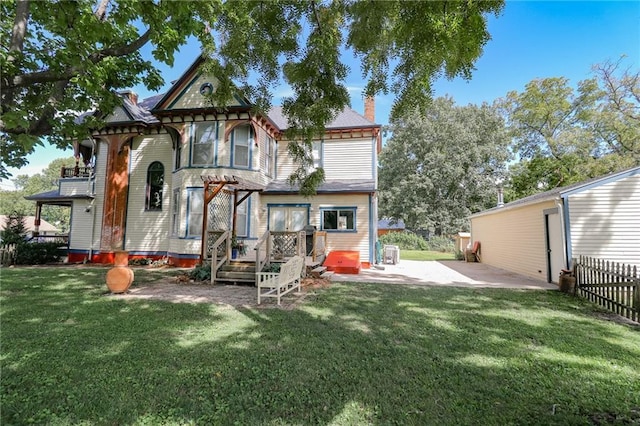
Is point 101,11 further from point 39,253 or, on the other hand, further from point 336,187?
point 39,253

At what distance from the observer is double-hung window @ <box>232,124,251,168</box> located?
42.4 feet

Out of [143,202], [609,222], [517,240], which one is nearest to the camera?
[609,222]

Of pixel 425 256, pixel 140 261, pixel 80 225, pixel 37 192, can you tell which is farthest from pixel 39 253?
pixel 37 192

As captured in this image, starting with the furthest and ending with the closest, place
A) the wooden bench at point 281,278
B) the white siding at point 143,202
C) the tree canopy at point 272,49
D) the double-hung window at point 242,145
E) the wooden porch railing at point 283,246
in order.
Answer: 1. the white siding at point 143,202
2. the double-hung window at point 242,145
3. the wooden porch railing at point 283,246
4. the wooden bench at point 281,278
5. the tree canopy at point 272,49

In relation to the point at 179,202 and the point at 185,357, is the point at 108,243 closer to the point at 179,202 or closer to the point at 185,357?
the point at 179,202

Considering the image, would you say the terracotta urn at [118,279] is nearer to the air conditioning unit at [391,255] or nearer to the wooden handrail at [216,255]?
the wooden handrail at [216,255]

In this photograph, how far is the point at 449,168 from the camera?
31219 mm

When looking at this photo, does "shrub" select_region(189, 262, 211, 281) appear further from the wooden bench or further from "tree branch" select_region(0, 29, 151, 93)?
"tree branch" select_region(0, 29, 151, 93)

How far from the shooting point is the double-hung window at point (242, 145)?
42.4ft

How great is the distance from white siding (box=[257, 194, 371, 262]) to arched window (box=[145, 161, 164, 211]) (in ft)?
16.9

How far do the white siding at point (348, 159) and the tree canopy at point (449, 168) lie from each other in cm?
1883

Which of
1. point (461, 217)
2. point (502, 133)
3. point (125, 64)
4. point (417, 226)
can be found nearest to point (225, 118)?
point (125, 64)

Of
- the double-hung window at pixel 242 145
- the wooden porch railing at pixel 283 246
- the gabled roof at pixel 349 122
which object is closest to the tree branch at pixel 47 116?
the wooden porch railing at pixel 283 246

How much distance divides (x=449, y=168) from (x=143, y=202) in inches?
1117
